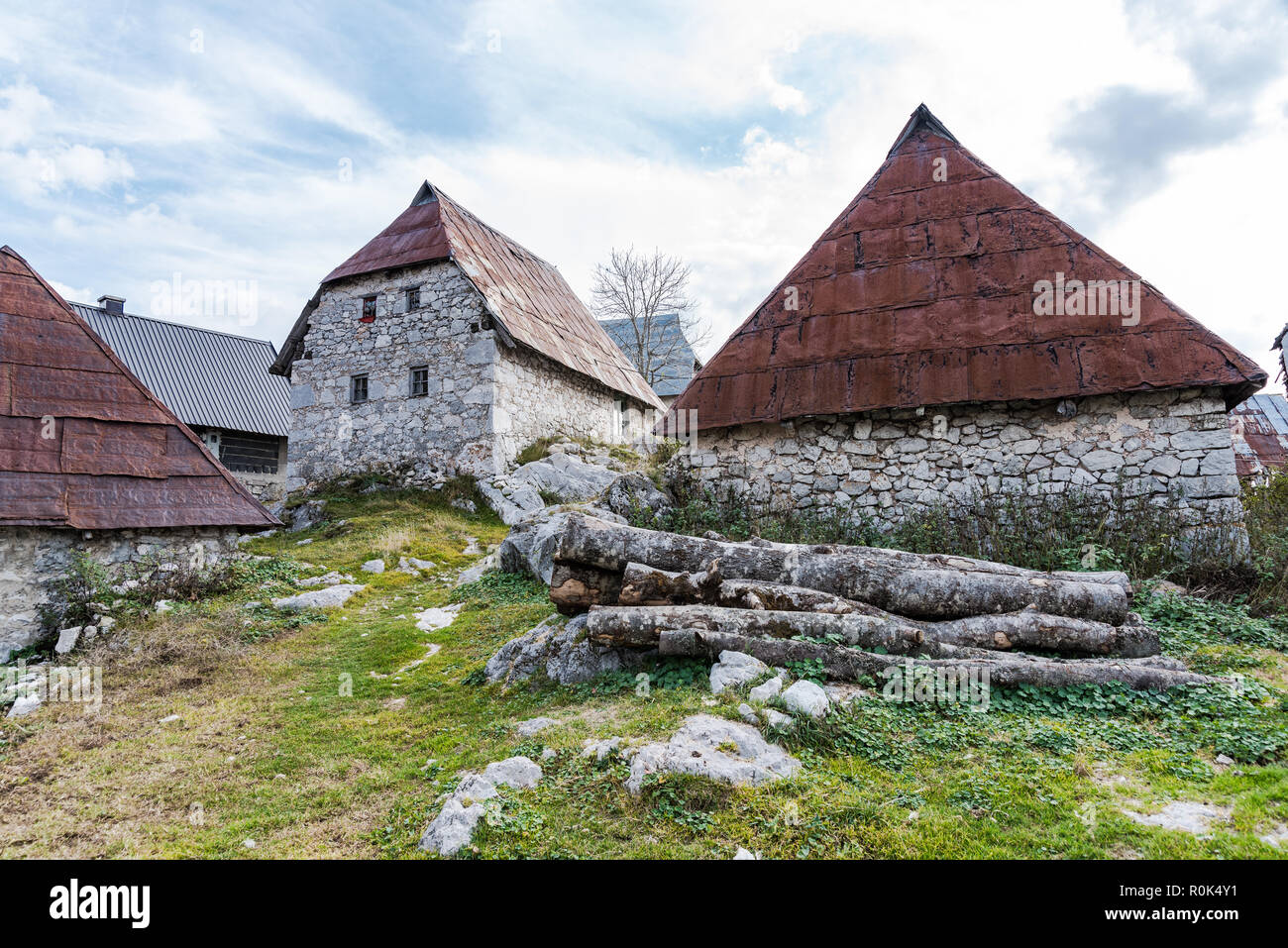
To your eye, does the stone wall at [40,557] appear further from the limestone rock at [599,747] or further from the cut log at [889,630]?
the limestone rock at [599,747]

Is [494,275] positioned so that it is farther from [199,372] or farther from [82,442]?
[199,372]

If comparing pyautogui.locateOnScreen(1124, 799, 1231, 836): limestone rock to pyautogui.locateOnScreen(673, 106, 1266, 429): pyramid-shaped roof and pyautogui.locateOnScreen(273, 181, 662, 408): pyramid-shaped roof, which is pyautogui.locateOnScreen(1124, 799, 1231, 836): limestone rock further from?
pyautogui.locateOnScreen(273, 181, 662, 408): pyramid-shaped roof

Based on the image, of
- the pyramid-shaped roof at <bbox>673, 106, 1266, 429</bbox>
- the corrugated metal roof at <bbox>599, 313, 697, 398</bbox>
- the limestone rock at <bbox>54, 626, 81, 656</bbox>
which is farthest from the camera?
the corrugated metal roof at <bbox>599, 313, 697, 398</bbox>

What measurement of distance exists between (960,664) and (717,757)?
6.98 feet

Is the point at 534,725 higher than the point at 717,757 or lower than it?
lower

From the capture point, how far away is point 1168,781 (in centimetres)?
330

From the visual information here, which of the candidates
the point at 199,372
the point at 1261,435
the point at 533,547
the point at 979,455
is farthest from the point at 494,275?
the point at 1261,435

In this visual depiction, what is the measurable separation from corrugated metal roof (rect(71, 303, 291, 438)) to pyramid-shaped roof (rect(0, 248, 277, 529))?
13.7 meters

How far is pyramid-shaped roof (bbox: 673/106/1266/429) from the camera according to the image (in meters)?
8.32

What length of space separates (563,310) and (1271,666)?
19025 mm

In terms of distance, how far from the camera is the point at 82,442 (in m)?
8.58

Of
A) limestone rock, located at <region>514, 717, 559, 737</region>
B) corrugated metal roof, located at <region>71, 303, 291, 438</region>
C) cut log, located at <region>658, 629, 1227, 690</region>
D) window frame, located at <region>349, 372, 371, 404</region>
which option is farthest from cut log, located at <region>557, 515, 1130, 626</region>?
corrugated metal roof, located at <region>71, 303, 291, 438</region>

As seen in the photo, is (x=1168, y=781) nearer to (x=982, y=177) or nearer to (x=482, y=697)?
(x=482, y=697)
